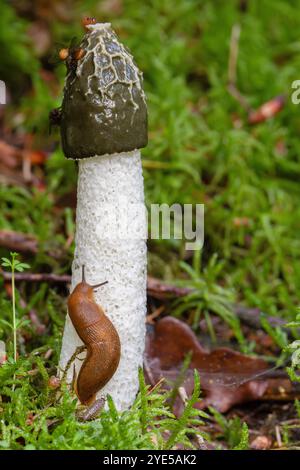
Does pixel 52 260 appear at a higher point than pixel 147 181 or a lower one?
lower

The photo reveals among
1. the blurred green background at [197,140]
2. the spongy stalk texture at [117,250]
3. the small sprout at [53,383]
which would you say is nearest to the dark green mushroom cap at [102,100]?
the spongy stalk texture at [117,250]

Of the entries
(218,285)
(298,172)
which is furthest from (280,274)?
(298,172)

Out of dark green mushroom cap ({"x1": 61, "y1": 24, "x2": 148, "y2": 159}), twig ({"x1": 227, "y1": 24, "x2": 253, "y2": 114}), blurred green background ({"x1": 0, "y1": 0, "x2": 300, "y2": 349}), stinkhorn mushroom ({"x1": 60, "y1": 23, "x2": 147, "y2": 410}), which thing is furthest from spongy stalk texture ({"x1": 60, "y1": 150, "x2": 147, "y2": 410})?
twig ({"x1": 227, "y1": 24, "x2": 253, "y2": 114})

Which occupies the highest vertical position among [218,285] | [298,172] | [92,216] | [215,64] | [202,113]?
[215,64]

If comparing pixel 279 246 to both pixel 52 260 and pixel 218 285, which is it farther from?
pixel 52 260

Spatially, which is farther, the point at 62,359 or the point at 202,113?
the point at 202,113

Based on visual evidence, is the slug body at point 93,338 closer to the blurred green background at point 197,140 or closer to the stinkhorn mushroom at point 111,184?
the stinkhorn mushroom at point 111,184
